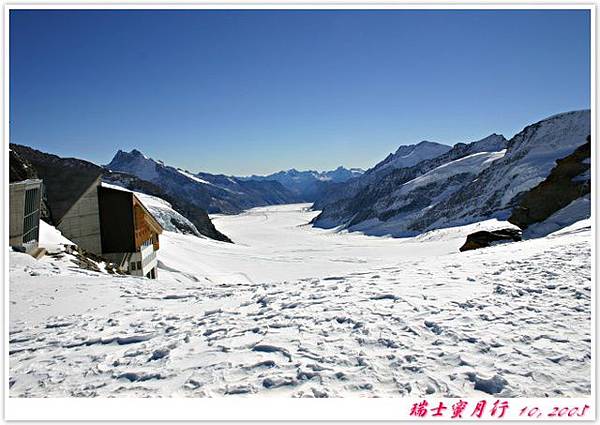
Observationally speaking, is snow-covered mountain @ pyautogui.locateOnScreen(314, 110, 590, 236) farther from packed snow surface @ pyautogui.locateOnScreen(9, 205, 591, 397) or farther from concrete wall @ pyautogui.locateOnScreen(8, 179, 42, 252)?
concrete wall @ pyautogui.locateOnScreen(8, 179, 42, 252)

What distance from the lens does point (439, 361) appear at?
16.9ft

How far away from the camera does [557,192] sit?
3291 cm

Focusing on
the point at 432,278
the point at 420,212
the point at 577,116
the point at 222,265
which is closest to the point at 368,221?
the point at 420,212

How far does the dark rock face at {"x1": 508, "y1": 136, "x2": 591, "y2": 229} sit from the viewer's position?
100 ft

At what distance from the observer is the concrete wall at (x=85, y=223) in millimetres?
18859

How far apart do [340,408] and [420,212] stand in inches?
4309

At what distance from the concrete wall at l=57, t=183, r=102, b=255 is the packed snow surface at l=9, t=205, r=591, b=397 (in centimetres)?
892

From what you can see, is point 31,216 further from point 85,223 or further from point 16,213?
point 85,223

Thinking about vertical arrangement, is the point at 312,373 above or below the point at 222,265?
above

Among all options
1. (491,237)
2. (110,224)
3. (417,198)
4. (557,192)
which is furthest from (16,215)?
(417,198)

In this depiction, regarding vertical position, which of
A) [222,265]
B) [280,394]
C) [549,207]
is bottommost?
[222,265]

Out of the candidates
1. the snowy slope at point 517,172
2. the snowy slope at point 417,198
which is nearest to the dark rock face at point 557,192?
the snowy slope at point 517,172

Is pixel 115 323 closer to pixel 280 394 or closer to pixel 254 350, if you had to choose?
pixel 254 350

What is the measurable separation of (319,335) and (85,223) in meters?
18.2
